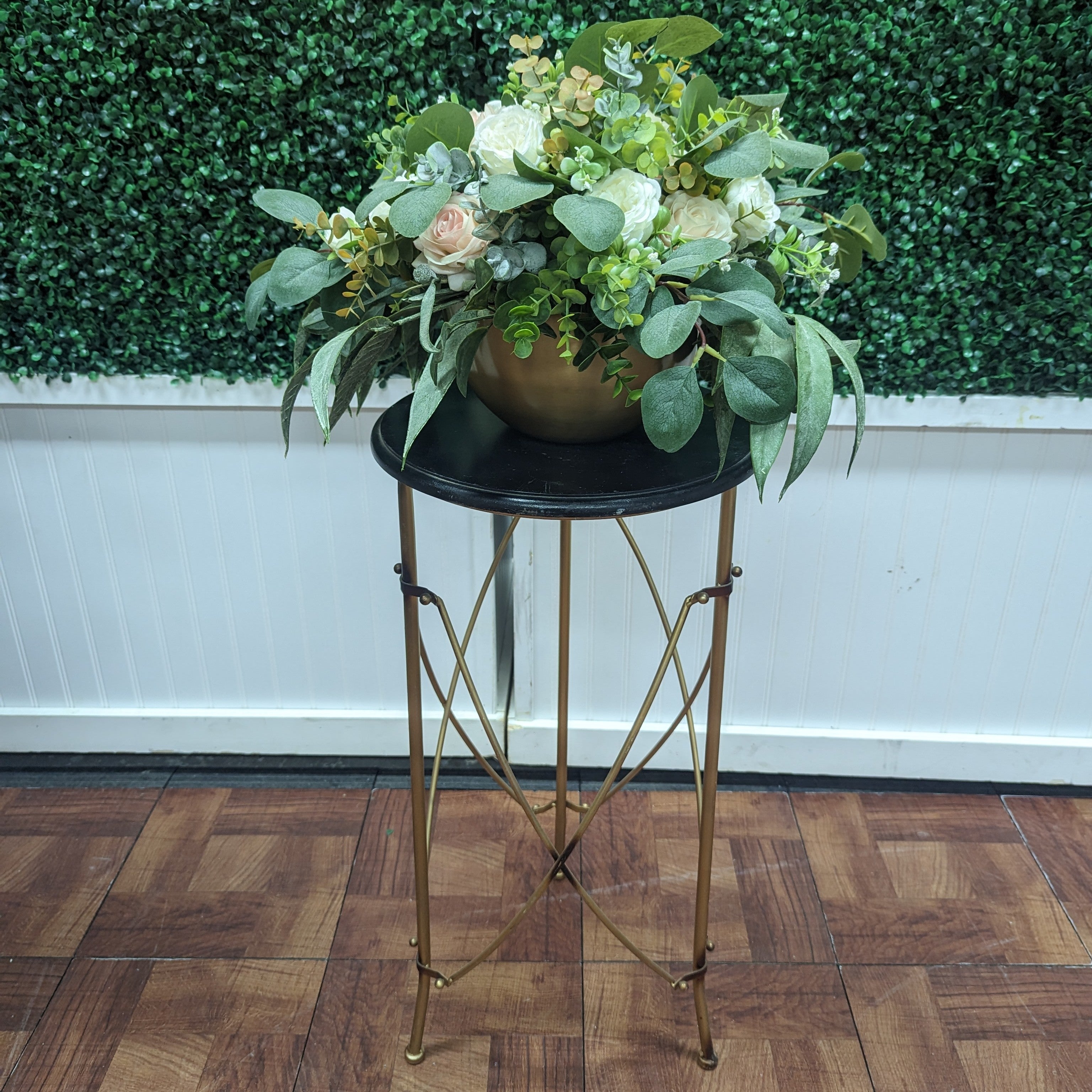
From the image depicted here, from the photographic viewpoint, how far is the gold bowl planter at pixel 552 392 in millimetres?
990

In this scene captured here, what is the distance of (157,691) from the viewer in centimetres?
185

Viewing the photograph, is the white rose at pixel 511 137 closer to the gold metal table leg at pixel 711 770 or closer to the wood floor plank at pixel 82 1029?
the gold metal table leg at pixel 711 770

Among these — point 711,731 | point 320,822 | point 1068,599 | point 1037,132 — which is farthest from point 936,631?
point 320,822

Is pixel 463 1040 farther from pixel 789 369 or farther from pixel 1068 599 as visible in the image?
pixel 1068 599

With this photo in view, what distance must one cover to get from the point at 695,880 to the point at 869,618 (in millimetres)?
544

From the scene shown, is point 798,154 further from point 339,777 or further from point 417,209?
point 339,777

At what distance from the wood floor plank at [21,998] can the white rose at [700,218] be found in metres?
1.39

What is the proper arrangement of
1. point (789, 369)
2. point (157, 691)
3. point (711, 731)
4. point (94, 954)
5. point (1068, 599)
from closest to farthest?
point (789, 369), point (711, 731), point (94, 954), point (1068, 599), point (157, 691)

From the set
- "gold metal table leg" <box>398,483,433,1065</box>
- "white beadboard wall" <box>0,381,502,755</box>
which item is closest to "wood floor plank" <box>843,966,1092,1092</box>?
"gold metal table leg" <box>398,483,433,1065</box>

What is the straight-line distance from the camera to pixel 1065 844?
1711mm

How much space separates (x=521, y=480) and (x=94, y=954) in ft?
3.56

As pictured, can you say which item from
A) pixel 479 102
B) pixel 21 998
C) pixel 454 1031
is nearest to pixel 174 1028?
pixel 21 998

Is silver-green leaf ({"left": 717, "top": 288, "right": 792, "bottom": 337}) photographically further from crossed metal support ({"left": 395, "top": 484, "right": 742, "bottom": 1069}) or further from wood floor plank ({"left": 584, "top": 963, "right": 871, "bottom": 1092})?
wood floor plank ({"left": 584, "top": 963, "right": 871, "bottom": 1092})

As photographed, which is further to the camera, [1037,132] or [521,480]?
[1037,132]
